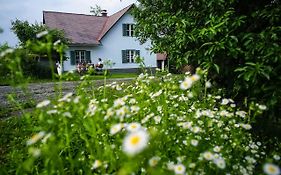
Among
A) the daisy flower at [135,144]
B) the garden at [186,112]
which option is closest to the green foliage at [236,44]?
the garden at [186,112]

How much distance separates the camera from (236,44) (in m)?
2.94

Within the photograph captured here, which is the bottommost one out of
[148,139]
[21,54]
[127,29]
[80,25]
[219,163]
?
[219,163]

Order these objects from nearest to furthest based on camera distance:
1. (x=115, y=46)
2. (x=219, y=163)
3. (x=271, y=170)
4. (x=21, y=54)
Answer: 1. (x=271, y=170)
2. (x=219, y=163)
3. (x=21, y=54)
4. (x=115, y=46)

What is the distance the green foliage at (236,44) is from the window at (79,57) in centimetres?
1863

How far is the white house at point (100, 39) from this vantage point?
21.9m

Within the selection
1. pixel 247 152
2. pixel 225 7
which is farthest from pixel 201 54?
pixel 247 152

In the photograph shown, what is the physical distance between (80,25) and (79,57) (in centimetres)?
317

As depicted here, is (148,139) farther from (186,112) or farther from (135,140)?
(186,112)

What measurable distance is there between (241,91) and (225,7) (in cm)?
101

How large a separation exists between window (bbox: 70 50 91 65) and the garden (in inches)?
705

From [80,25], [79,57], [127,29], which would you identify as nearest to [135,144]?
[79,57]

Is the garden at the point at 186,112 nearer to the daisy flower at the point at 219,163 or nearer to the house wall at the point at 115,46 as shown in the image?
the daisy flower at the point at 219,163

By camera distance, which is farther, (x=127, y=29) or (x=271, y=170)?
(x=127, y=29)

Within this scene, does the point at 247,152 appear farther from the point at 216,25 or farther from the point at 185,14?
the point at 185,14
